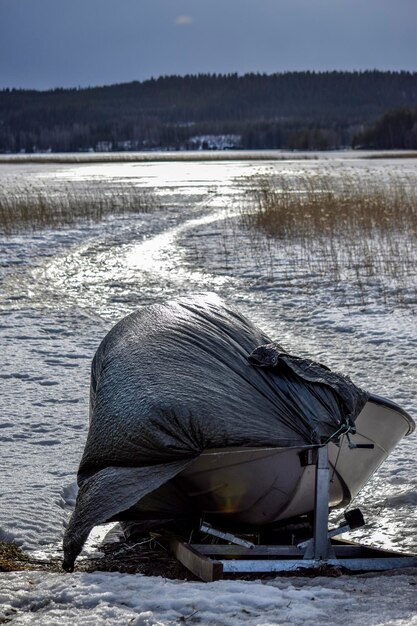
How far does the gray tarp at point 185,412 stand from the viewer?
377 centimetres

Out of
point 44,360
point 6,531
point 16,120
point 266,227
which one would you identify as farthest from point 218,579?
point 16,120

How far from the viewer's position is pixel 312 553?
155 inches

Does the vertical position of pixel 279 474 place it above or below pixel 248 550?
above

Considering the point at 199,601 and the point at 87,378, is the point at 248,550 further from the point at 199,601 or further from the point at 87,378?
the point at 87,378

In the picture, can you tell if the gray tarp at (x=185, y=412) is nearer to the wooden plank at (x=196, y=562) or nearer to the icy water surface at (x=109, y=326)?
the wooden plank at (x=196, y=562)

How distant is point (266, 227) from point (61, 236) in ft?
12.2

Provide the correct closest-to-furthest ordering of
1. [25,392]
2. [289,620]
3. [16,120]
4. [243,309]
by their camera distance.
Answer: [289,620] < [25,392] < [243,309] < [16,120]

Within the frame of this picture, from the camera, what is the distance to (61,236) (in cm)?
1694

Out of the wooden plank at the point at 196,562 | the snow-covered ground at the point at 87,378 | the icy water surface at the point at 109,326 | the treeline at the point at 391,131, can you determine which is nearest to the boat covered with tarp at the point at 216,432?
the wooden plank at the point at 196,562

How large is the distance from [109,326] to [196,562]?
17.7 feet

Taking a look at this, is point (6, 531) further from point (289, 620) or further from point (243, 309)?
point (243, 309)

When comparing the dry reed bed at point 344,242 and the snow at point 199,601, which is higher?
the dry reed bed at point 344,242

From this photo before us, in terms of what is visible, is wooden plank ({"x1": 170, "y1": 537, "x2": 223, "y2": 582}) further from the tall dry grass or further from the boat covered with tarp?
the tall dry grass

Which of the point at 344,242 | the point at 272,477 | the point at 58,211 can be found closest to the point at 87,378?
the point at 272,477
